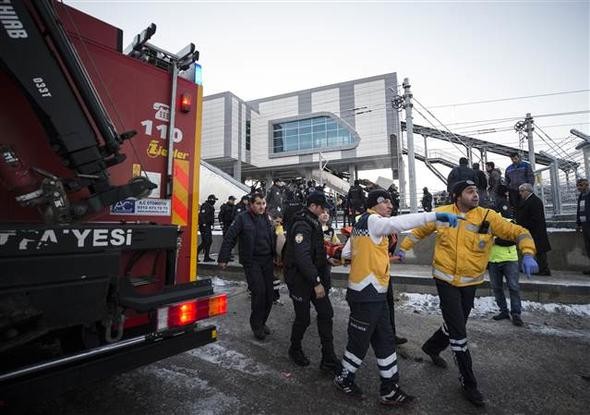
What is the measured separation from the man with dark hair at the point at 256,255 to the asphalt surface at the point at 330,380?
338 mm

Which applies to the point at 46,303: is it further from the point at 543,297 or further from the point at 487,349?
the point at 543,297

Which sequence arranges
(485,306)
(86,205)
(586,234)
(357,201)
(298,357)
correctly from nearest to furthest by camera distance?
1. (86,205)
2. (298,357)
3. (485,306)
4. (586,234)
5. (357,201)

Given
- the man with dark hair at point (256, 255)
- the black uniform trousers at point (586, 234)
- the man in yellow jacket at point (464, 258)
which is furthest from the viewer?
the black uniform trousers at point (586, 234)

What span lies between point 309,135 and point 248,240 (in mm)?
35901

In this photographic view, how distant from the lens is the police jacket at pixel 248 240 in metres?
4.34

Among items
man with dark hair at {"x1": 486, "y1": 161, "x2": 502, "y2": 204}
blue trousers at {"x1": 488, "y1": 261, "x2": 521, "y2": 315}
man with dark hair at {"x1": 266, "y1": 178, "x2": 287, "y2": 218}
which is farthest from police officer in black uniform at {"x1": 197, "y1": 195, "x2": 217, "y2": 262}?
man with dark hair at {"x1": 486, "y1": 161, "x2": 502, "y2": 204}

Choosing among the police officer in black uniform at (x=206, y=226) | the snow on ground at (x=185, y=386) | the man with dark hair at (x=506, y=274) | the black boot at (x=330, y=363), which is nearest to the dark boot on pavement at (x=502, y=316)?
the man with dark hair at (x=506, y=274)

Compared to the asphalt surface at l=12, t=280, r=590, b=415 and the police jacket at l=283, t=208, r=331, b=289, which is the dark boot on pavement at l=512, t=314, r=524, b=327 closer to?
the asphalt surface at l=12, t=280, r=590, b=415

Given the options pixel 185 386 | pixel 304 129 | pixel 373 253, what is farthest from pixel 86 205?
pixel 304 129

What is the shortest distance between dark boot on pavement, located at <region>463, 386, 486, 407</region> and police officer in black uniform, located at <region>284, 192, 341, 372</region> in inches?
44.7

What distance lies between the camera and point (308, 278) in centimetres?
320

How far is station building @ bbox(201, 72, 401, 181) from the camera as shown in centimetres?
3528

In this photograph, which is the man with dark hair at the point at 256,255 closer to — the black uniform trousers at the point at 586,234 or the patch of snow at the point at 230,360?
the patch of snow at the point at 230,360

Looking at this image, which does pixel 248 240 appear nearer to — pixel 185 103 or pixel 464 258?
pixel 185 103
